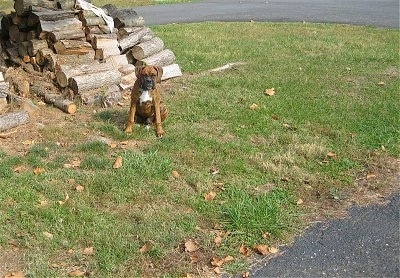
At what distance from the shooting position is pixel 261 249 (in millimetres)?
3895

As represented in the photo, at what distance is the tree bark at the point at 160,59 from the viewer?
28.0 feet

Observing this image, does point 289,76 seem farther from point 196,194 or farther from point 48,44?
point 196,194

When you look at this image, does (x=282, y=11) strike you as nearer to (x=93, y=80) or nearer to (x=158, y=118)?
(x=93, y=80)

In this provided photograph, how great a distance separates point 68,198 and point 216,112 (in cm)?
276

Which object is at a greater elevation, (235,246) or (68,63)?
(68,63)

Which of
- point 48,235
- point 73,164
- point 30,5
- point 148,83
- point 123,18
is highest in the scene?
point 30,5

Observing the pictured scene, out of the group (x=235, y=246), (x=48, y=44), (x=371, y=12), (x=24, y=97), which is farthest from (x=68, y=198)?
(x=371, y=12)

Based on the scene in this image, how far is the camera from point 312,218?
14.4ft

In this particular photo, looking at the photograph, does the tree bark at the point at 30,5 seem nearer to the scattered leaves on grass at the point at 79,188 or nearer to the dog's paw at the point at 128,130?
the dog's paw at the point at 128,130

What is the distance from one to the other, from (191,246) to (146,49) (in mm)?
5247

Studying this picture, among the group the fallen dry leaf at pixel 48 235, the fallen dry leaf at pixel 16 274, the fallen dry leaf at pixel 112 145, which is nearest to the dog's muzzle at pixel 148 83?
the fallen dry leaf at pixel 112 145

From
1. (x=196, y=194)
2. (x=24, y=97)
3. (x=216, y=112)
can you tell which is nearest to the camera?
(x=196, y=194)

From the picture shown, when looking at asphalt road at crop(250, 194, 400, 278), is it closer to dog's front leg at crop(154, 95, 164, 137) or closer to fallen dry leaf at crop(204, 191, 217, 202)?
fallen dry leaf at crop(204, 191, 217, 202)

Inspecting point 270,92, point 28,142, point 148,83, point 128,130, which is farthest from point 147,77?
point 270,92
